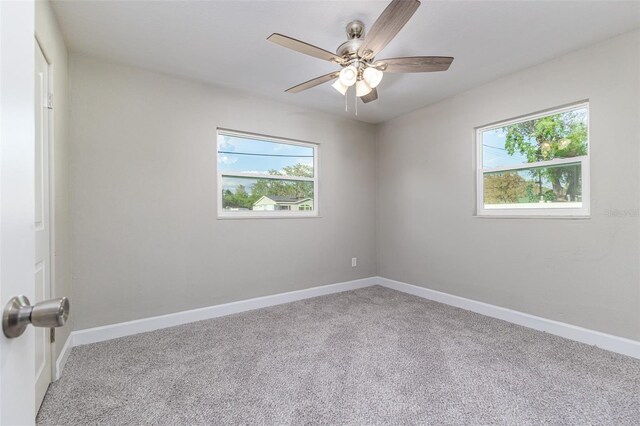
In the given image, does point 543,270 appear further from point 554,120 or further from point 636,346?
point 554,120

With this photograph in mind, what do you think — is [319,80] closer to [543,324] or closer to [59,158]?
[59,158]

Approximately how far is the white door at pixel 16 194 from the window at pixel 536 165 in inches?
133

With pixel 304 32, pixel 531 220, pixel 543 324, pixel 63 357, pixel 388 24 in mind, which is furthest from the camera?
pixel 531 220

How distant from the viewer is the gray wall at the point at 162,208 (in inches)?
97.0

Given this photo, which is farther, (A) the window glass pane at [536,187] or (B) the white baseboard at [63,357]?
(A) the window glass pane at [536,187]

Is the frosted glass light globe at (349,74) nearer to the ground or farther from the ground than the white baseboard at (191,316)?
farther from the ground

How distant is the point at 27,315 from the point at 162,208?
2.51 meters

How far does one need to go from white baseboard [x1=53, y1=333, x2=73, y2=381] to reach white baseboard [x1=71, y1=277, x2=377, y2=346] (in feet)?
0.33

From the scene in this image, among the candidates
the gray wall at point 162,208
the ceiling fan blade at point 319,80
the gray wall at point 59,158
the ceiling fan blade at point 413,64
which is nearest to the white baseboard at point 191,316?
the gray wall at point 162,208

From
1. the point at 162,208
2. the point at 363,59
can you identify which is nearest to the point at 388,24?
the point at 363,59

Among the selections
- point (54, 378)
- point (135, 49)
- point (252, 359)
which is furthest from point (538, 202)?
point (54, 378)

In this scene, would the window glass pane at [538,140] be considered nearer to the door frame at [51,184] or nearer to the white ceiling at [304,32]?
the white ceiling at [304,32]

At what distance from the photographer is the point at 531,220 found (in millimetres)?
2717

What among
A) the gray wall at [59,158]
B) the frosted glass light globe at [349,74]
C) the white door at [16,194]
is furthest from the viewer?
the frosted glass light globe at [349,74]
